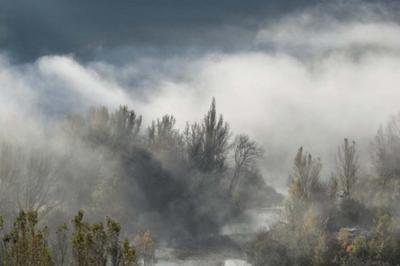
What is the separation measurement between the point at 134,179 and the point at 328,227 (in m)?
30.5

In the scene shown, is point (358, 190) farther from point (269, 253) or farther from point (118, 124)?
point (118, 124)

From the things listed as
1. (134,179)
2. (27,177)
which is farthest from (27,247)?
(134,179)

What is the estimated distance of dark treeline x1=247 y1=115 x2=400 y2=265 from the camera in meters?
49.1

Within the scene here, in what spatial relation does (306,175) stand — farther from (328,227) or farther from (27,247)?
(27,247)

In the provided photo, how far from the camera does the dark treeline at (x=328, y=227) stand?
4912 cm

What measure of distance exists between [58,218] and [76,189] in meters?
12.5

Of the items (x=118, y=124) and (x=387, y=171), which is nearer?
(x=387, y=171)

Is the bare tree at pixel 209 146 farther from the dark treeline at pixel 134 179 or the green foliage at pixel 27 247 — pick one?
the green foliage at pixel 27 247

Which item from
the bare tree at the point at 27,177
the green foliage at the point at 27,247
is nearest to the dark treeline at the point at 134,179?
the bare tree at the point at 27,177

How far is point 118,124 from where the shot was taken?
8938 cm

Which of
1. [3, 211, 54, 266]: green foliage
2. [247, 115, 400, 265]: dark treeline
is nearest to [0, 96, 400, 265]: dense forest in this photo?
[247, 115, 400, 265]: dark treeline

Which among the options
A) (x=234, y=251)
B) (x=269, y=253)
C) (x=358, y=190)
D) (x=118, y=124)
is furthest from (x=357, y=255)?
(x=118, y=124)

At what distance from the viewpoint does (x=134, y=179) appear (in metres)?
74.7

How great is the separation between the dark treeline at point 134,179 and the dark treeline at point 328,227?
14.0m
